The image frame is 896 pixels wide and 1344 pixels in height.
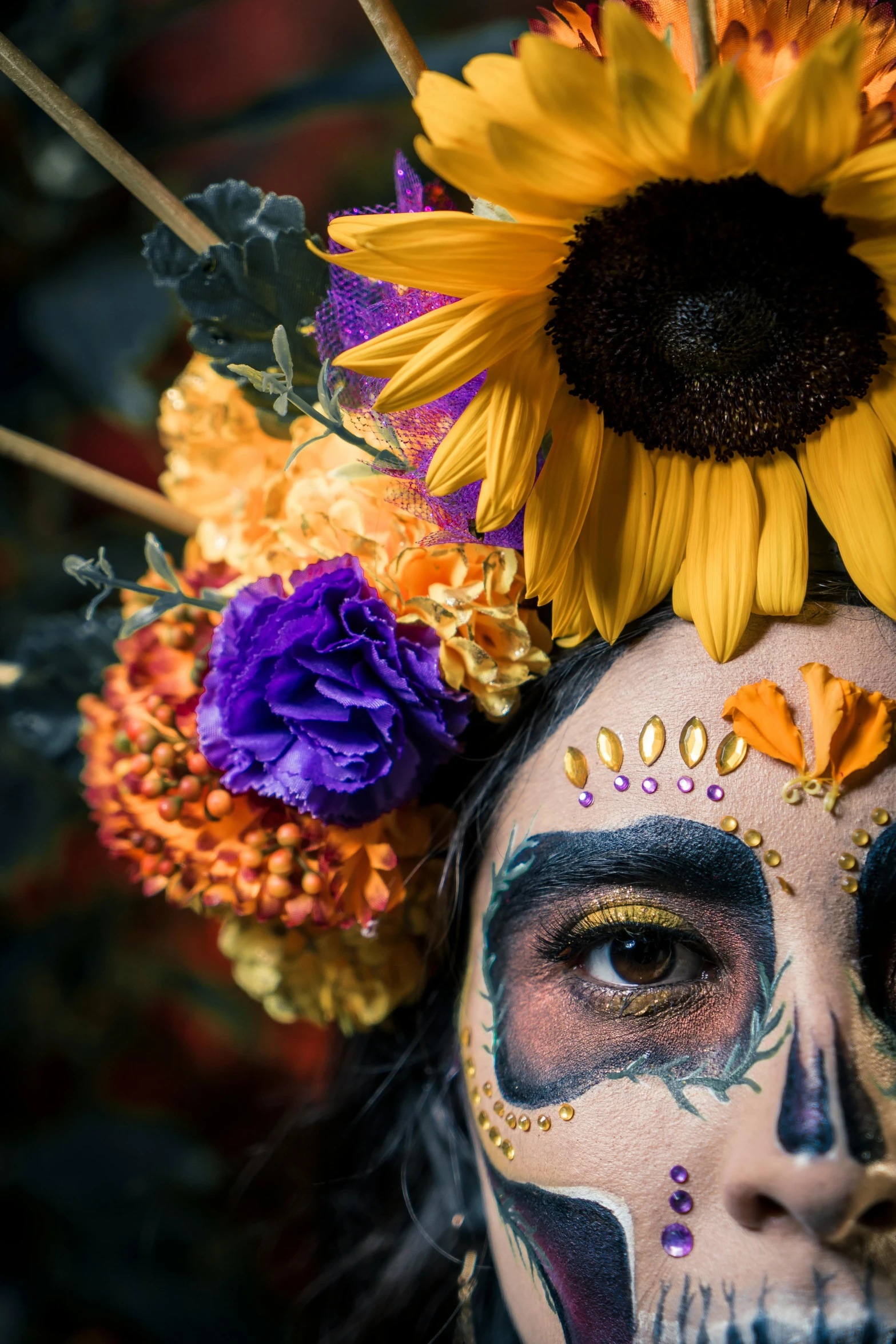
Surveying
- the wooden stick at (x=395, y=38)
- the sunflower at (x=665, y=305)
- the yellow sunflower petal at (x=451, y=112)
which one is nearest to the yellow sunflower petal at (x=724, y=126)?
the sunflower at (x=665, y=305)

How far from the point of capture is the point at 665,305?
65 cm

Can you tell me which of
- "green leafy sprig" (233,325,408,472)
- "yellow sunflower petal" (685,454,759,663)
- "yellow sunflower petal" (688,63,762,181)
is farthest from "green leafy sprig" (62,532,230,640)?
"yellow sunflower petal" (688,63,762,181)

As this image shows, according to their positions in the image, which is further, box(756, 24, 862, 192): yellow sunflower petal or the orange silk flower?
the orange silk flower

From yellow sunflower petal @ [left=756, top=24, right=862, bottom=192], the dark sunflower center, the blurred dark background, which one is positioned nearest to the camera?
yellow sunflower petal @ [left=756, top=24, right=862, bottom=192]

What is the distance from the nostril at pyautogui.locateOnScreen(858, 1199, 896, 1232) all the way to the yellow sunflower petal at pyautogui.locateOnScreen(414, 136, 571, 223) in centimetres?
61

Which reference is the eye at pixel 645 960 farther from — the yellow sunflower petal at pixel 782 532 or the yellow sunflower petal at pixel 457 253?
the yellow sunflower petal at pixel 457 253

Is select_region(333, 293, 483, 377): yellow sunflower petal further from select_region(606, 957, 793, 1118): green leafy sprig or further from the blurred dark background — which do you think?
the blurred dark background

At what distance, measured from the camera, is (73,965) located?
1.57 m

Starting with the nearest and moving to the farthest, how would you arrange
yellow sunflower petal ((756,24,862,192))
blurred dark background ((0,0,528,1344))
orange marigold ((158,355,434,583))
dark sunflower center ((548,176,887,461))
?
yellow sunflower petal ((756,24,862,192)) < dark sunflower center ((548,176,887,461)) < orange marigold ((158,355,434,583)) < blurred dark background ((0,0,528,1344))

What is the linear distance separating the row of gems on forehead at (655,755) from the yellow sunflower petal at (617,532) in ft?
0.24

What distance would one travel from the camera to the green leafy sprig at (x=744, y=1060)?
0.71 m

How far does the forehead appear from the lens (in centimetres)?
72

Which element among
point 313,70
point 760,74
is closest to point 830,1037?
point 760,74

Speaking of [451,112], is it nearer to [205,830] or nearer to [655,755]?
[655,755]
